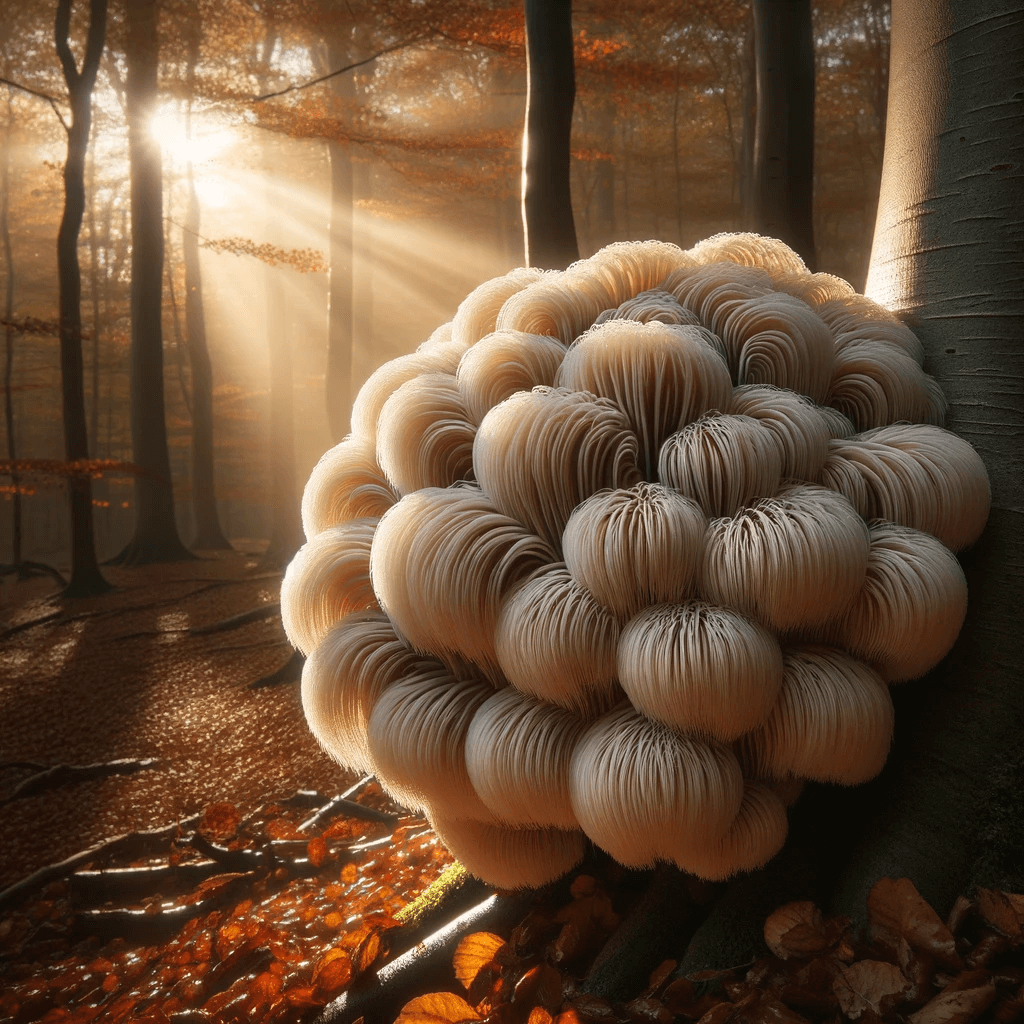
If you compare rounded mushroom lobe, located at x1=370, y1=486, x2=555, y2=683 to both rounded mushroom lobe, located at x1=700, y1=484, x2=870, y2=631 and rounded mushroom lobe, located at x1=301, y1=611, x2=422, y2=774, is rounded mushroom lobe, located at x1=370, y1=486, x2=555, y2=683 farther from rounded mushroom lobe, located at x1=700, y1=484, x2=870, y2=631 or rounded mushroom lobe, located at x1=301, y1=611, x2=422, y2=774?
rounded mushroom lobe, located at x1=700, y1=484, x2=870, y2=631

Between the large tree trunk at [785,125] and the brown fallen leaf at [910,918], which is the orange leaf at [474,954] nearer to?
the brown fallen leaf at [910,918]

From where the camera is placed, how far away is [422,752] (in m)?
0.92

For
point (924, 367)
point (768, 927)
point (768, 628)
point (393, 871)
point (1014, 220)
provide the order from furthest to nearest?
point (393, 871), point (924, 367), point (1014, 220), point (768, 927), point (768, 628)

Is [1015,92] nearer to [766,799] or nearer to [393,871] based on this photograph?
[766,799]

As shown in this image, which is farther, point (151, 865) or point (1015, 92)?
point (151, 865)

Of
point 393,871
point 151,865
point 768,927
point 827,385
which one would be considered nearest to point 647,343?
point 827,385

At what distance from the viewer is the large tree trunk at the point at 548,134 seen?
2.13 meters

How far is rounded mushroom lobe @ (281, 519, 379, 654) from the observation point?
108cm

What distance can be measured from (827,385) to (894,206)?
459mm

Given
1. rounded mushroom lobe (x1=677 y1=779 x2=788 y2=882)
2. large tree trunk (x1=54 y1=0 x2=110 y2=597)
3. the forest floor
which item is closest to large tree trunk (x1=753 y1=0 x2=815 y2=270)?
rounded mushroom lobe (x1=677 y1=779 x2=788 y2=882)

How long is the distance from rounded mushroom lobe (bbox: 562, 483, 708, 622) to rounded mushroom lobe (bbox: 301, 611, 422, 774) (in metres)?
0.34

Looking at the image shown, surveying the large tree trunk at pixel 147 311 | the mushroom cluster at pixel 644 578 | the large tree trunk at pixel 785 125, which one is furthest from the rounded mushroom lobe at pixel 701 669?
the large tree trunk at pixel 147 311

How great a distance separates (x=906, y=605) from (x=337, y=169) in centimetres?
943

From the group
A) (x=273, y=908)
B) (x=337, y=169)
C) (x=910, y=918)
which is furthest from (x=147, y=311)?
(x=910, y=918)
